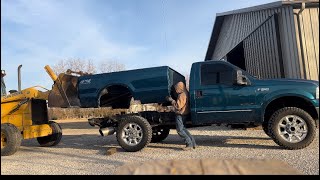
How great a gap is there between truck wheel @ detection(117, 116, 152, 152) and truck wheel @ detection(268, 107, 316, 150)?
9.54 feet

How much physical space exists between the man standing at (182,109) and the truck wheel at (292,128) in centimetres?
197

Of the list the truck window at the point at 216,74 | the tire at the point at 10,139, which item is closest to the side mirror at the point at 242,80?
the truck window at the point at 216,74

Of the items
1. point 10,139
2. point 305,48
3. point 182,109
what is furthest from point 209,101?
point 10,139

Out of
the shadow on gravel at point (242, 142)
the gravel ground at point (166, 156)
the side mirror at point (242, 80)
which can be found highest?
the side mirror at point (242, 80)

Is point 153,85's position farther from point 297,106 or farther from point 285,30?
point 285,30

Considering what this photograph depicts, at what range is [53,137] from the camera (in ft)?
36.3

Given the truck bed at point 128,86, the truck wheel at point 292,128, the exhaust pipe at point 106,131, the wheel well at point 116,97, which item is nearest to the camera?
the truck wheel at point 292,128

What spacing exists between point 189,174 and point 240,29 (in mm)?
14774

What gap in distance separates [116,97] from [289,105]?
444cm

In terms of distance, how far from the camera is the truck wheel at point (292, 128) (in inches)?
301

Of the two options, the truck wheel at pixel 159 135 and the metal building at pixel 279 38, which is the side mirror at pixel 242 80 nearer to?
the metal building at pixel 279 38

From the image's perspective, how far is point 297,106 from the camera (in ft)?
26.9

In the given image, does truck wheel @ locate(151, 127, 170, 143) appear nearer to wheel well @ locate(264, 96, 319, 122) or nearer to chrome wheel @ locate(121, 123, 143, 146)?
chrome wheel @ locate(121, 123, 143, 146)

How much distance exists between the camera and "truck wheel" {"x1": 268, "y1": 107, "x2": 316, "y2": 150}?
25.1ft
